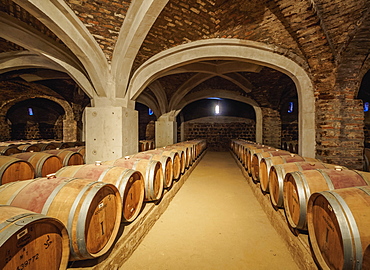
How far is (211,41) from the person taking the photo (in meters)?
4.89

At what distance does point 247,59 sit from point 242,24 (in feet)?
3.13

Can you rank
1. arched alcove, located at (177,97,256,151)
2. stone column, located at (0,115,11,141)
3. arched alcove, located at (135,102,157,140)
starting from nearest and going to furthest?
1. stone column, located at (0,115,11,141)
2. arched alcove, located at (177,97,256,151)
3. arched alcove, located at (135,102,157,140)

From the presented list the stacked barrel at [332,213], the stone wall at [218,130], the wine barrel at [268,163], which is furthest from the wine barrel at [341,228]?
the stone wall at [218,130]

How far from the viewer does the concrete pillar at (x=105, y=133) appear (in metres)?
4.76

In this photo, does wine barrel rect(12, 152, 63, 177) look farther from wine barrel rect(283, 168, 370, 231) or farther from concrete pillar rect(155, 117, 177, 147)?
concrete pillar rect(155, 117, 177, 147)

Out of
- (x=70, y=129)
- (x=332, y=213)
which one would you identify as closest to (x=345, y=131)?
(x=332, y=213)

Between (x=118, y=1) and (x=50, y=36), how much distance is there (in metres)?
2.11

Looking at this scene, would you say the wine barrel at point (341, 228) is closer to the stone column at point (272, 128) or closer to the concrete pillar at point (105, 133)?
the concrete pillar at point (105, 133)

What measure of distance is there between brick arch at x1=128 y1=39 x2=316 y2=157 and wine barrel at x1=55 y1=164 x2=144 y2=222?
327cm

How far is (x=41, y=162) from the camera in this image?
3.28 metres

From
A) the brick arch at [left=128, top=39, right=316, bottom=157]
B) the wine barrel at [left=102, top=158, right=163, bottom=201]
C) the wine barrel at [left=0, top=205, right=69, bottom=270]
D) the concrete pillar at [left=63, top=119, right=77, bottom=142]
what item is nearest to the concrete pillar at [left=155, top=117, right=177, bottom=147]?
the brick arch at [left=128, top=39, right=316, bottom=157]

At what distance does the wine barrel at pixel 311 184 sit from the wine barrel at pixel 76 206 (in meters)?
2.00

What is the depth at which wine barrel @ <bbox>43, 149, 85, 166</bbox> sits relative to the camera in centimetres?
396

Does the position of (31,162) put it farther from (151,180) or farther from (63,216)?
(63,216)
